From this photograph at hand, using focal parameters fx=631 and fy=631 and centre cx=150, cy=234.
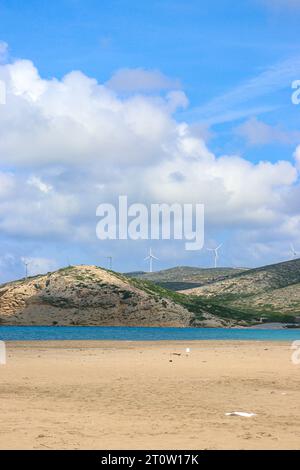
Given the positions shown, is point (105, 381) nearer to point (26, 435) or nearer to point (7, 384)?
point (7, 384)

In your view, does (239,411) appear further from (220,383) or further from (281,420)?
(220,383)

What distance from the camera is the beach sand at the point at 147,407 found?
704 inches

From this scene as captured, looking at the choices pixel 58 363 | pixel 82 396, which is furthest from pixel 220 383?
pixel 58 363

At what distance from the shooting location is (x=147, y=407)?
24719 millimetres

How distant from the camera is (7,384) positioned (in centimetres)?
3234

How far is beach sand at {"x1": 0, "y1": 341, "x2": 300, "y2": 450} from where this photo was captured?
58.7 ft

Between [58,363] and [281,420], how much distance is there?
28.1m

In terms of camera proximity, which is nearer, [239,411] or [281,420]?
[281,420]

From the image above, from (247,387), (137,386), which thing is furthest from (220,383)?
(137,386)

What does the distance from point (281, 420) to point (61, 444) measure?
8.38 metres
